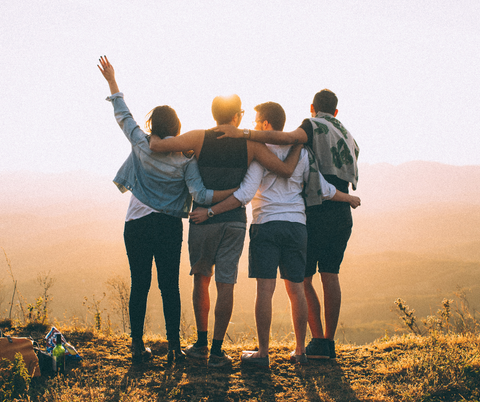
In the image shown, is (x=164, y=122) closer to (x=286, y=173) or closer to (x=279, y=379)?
(x=286, y=173)

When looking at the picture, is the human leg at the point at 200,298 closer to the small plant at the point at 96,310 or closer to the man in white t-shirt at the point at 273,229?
the man in white t-shirt at the point at 273,229

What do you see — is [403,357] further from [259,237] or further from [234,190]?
[234,190]

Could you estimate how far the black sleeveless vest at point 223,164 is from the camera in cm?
301

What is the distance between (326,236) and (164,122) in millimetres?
1754

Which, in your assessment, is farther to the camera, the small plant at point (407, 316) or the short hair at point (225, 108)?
the small plant at point (407, 316)

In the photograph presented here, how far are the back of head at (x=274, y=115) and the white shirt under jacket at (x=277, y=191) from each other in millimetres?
194

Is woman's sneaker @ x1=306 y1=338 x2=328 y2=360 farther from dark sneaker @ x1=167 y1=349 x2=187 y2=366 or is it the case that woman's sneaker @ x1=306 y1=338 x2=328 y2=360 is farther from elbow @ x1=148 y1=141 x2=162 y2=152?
elbow @ x1=148 y1=141 x2=162 y2=152

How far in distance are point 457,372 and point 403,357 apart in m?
0.60

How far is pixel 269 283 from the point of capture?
3020 millimetres

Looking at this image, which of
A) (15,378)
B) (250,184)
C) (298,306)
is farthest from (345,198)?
(15,378)

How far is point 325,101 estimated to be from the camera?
351 centimetres

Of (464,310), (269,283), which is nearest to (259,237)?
(269,283)

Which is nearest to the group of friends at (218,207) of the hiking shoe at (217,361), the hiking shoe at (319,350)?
the hiking shoe at (217,361)

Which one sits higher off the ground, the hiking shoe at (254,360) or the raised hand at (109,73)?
the raised hand at (109,73)
